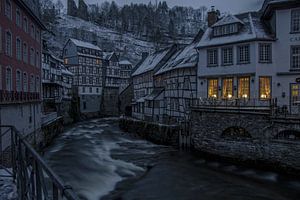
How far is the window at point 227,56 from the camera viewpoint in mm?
27747

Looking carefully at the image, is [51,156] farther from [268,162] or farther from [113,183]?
[268,162]

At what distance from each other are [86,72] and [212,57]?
43543mm

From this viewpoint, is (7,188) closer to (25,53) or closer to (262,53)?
(25,53)

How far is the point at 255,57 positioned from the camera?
85.3ft

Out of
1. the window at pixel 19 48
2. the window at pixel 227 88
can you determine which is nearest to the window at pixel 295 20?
the window at pixel 227 88

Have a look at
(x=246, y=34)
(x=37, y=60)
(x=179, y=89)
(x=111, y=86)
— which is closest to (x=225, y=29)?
(x=246, y=34)

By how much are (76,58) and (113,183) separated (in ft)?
168

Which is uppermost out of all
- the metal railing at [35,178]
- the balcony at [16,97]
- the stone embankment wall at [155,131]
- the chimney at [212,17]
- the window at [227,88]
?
the chimney at [212,17]

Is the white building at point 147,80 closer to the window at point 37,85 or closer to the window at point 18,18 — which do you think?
the window at point 37,85

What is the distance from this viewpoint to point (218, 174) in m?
20.0

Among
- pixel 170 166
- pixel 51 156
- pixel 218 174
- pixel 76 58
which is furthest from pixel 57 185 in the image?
pixel 76 58

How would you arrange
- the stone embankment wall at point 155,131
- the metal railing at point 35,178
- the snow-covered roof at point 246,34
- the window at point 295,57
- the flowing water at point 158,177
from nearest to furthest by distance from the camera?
the metal railing at point 35,178 < the flowing water at point 158,177 < the window at point 295,57 < the snow-covered roof at point 246,34 < the stone embankment wall at point 155,131

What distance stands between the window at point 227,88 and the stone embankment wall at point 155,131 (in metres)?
5.75

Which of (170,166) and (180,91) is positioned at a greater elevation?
(180,91)
